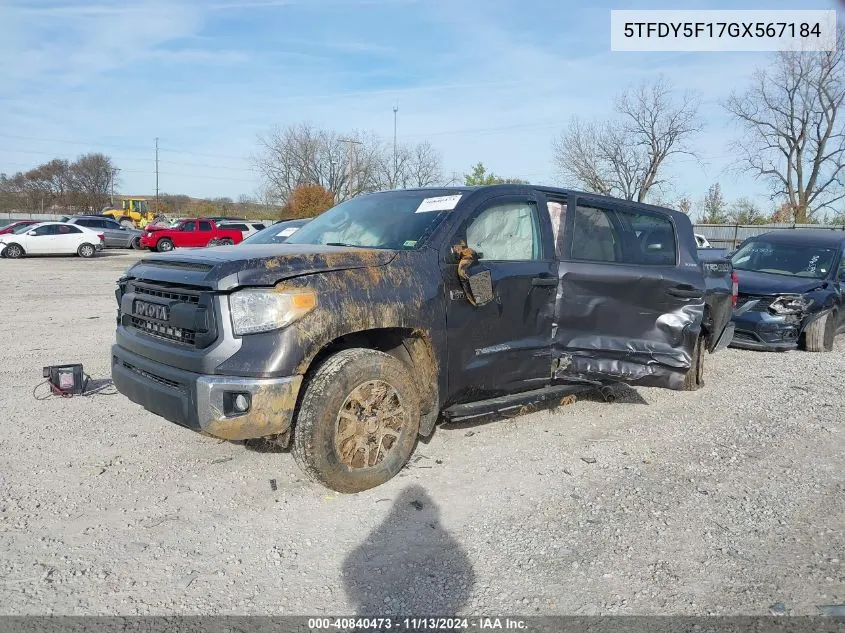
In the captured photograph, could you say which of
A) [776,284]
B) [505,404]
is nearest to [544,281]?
[505,404]

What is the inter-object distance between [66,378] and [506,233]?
393cm

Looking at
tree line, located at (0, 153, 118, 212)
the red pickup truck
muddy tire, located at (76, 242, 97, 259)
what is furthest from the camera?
tree line, located at (0, 153, 118, 212)

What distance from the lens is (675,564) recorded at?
3111 mm

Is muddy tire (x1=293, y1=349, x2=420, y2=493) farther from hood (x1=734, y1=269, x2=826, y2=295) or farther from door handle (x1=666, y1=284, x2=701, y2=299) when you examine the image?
hood (x1=734, y1=269, x2=826, y2=295)

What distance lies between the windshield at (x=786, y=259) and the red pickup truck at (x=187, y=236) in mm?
23259

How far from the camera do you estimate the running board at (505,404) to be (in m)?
4.20

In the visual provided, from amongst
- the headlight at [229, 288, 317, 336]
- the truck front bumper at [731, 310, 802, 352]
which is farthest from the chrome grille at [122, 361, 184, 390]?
the truck front bumper at [731, 310, 802, 352]

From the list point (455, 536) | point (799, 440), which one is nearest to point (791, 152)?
point (799, 440)

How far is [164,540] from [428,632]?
1.49 metres

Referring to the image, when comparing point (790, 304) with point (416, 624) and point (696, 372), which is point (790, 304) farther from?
point (416, 624)

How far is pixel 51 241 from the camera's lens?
2489 centimetres

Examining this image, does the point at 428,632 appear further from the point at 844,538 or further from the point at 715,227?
the point at 715,227

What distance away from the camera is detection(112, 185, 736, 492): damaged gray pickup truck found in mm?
3381

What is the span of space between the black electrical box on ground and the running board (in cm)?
330
